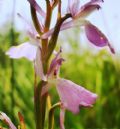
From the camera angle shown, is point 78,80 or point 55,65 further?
point 78,80

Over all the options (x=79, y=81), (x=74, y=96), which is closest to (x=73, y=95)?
(x=74, y=96)

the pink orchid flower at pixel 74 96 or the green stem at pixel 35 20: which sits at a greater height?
the green stem at pixel 35 20

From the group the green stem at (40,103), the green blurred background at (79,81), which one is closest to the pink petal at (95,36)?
the green stem at (40,103)

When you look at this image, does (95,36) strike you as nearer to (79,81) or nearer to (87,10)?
(87,10)

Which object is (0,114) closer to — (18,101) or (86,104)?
(86,104)

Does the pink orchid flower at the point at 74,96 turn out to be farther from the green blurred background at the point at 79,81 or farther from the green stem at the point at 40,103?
the green blurred background at the point at 79,81
